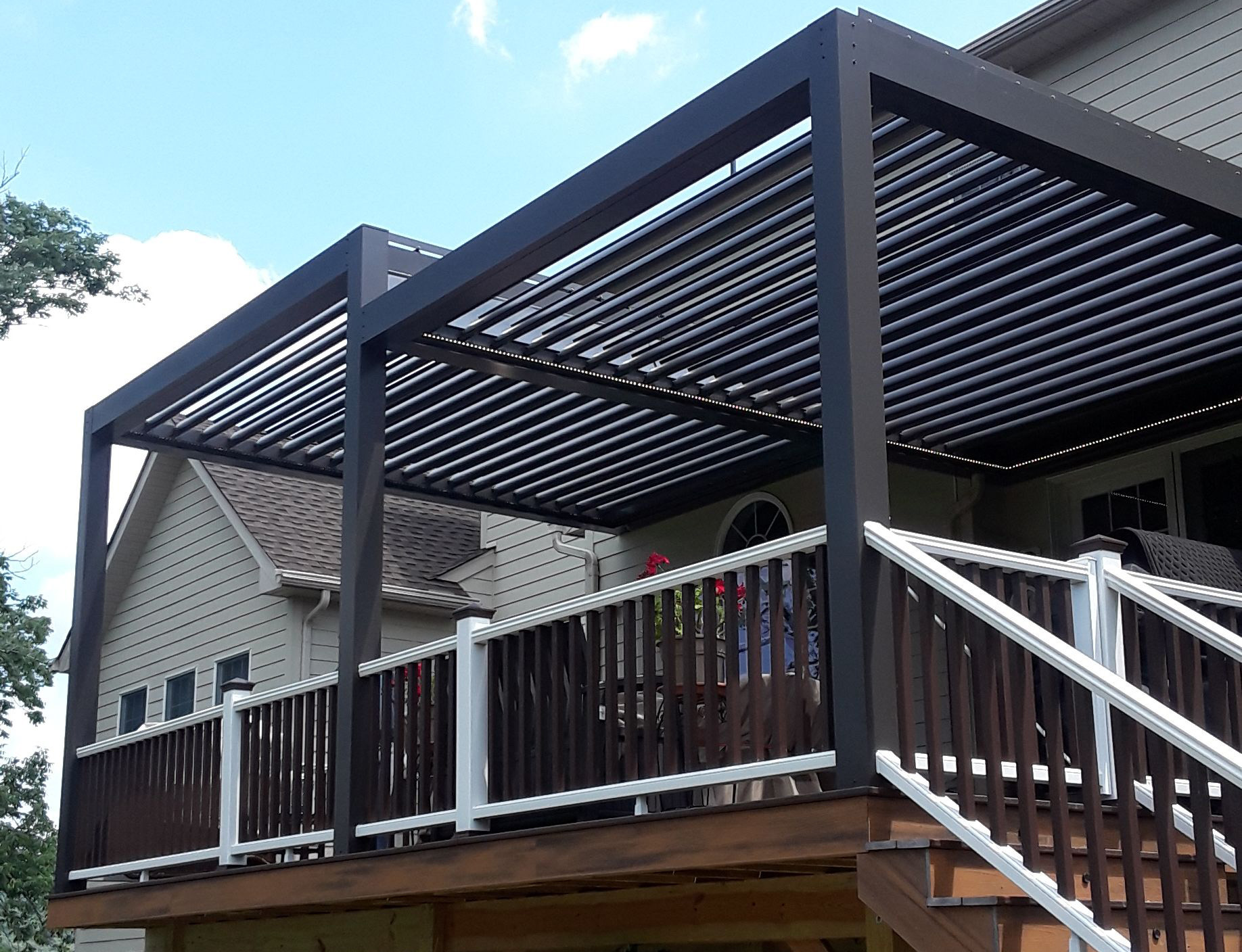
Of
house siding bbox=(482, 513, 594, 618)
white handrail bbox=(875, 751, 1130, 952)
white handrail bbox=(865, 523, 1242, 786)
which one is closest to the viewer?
white handrail bbox=(865, 523, 1242, 786)

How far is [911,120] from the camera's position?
5.55m

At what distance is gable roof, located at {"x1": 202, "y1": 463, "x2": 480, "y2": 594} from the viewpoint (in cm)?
1424

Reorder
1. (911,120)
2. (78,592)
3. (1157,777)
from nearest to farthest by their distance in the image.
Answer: (1157,777) < (911,120) < (78,592)

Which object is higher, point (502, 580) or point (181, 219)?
point (181, 219)

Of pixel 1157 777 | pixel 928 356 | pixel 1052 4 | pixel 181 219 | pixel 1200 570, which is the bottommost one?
pixel 1157 777

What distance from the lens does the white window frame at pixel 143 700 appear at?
16.1 m

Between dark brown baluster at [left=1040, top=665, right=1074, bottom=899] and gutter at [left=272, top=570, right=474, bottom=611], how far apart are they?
931 cm

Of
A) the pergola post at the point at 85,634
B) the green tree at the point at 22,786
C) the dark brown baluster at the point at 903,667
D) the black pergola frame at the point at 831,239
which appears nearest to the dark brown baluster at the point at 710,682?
the black pergola frame at the point at 831,239

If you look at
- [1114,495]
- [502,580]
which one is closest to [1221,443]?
[1114,495]

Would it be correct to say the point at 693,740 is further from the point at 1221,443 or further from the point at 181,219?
the point at 181,219

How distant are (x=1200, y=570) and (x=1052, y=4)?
11.9 feet

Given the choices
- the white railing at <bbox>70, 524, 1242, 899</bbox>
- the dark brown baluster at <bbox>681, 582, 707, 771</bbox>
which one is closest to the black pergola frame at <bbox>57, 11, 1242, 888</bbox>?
the white railing at <bbox>70, 524, 1242, 899</bbox>

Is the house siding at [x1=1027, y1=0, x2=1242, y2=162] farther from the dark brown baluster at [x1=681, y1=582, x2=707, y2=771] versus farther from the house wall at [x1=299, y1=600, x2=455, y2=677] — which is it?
the house wall at [x1=299, y1=600, x2=455, y2=677]

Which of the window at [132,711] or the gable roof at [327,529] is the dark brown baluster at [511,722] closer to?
the gable roof at [327,529]
